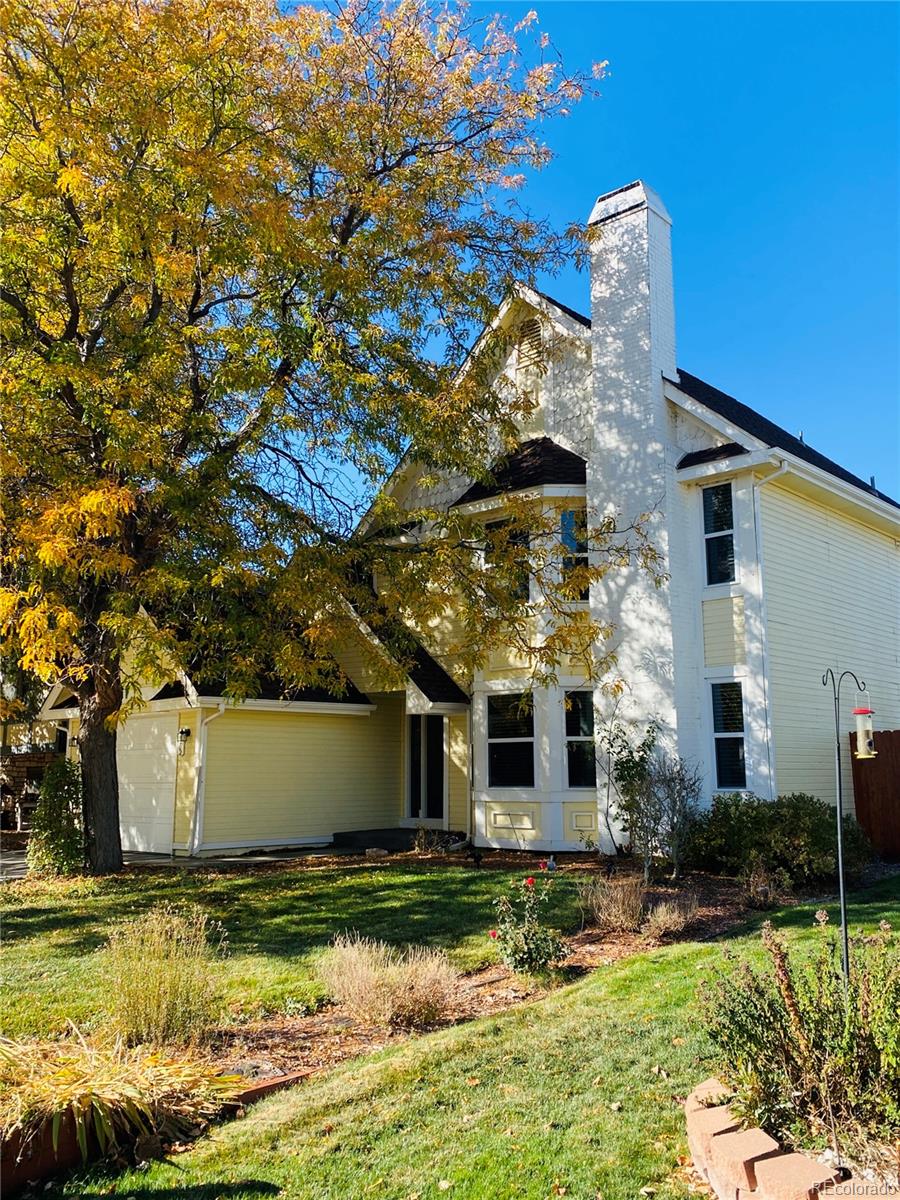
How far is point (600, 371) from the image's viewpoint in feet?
54.5

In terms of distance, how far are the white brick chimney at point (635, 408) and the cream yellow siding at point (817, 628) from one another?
189 cm

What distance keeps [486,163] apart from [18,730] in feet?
64.6

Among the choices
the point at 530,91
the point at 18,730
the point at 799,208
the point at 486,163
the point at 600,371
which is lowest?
the point at 18,730

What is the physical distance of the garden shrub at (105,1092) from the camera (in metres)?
4.53

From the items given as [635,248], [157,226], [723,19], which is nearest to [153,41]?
[157,226]

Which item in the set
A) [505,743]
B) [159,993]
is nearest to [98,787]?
[505,743]

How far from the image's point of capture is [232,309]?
13.4 metres

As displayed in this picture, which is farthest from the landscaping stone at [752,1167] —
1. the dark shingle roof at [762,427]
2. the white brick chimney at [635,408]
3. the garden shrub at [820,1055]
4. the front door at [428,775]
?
the dark shingle roof at [762,427]

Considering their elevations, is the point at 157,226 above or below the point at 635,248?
below

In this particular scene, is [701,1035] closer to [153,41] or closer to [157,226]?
[157,226]

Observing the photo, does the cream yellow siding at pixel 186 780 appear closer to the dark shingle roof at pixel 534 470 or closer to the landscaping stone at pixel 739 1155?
the dark shingle roof at pixel 534 470

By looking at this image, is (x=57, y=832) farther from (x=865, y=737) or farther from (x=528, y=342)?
(x=528, y=342)

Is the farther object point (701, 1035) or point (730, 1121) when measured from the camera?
point (701, 1035)

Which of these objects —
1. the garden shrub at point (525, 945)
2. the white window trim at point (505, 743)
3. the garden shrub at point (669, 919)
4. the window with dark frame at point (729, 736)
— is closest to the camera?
the garden shrub at point (525, 945)
